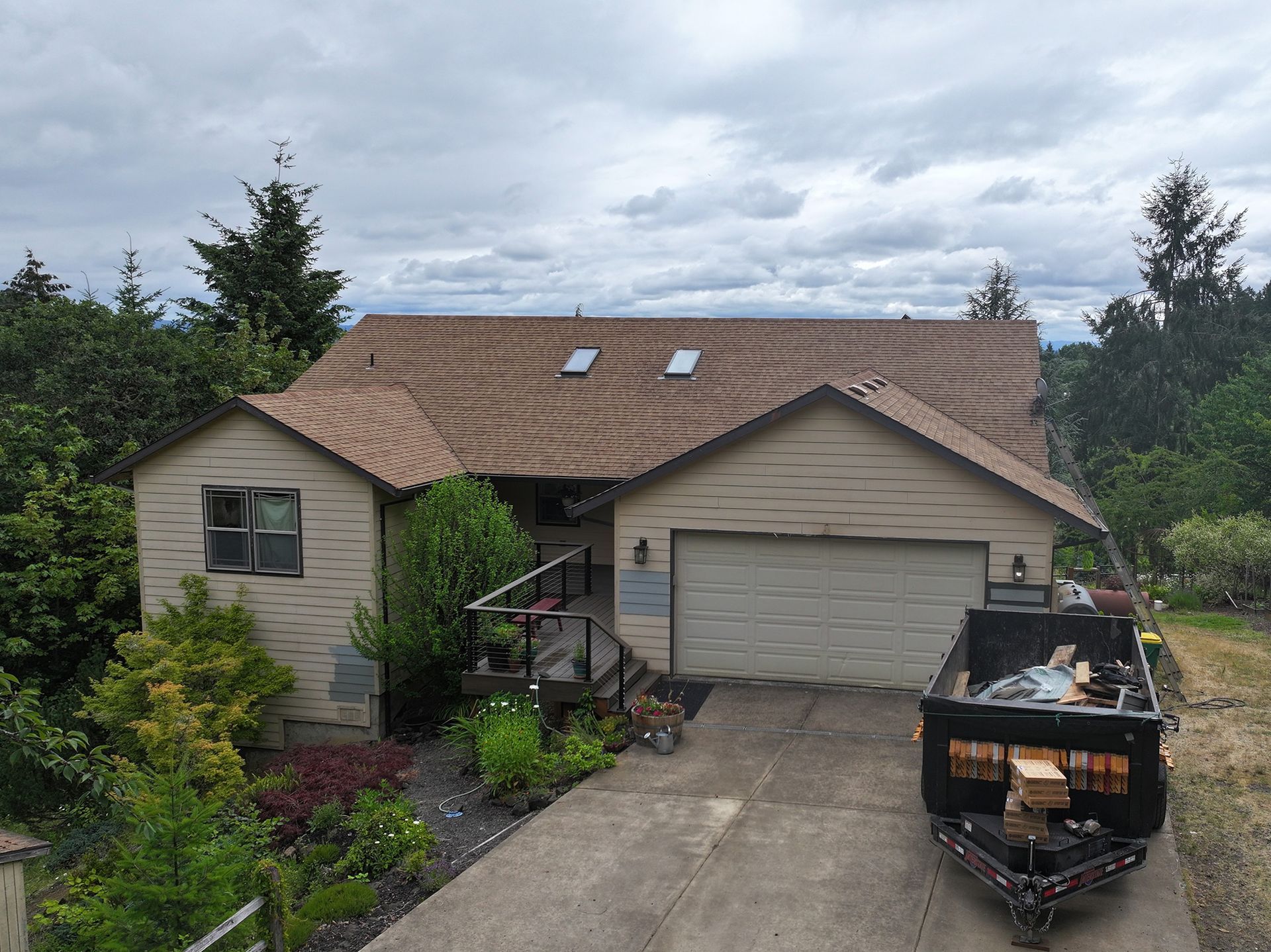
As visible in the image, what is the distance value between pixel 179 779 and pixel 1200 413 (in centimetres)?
3913

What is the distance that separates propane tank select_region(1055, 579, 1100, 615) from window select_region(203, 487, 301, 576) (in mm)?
10785

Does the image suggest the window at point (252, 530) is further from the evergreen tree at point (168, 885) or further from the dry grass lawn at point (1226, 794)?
the dry grass lawn at point (1226, 794)

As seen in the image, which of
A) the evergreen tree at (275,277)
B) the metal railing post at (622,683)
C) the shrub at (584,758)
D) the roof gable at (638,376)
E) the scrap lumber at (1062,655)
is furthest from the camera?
the evergreen tree at (275,277)

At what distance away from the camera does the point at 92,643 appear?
18.9 m

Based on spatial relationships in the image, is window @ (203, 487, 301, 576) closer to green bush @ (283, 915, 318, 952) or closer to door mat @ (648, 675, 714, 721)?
door mat @ (648, 675, 714, 721)

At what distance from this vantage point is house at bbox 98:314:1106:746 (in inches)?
506

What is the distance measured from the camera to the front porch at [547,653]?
12211 mm

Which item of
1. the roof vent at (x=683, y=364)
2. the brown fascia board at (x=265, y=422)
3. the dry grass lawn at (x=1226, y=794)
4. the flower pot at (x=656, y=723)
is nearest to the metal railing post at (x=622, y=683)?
the flower pot at (x=656, y=723)

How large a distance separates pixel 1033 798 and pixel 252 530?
1153 cm

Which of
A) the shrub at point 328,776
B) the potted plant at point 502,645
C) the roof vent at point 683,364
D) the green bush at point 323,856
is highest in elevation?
the roof vent at point 683,364

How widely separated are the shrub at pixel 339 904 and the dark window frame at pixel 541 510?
9430 millimetres

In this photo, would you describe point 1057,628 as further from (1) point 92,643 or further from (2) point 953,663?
(1) point 92,643

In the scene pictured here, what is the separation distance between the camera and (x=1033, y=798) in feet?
22.3

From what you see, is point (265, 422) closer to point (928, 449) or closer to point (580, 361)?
point (580, 361)
